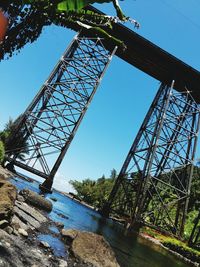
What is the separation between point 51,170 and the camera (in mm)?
14891

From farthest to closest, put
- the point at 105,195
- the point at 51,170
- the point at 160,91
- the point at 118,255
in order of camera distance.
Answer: the point at 105,195, the point at 160,91, the point at 51,170, the point at 118,255

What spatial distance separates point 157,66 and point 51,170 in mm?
8912

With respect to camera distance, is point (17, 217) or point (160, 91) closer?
point (17, 217)

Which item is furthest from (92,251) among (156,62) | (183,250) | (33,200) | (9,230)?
(156,62)

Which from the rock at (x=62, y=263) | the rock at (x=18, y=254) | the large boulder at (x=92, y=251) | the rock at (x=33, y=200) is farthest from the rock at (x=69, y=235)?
the rock at (x=33, y=200)

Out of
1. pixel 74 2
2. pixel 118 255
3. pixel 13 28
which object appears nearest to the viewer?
pixel 74 2

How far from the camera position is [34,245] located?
4.64 metres

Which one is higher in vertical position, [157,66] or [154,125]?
[157,66]

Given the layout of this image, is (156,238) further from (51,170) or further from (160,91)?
(160,91)

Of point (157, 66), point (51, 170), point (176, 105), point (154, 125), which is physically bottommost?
point (51, 170)

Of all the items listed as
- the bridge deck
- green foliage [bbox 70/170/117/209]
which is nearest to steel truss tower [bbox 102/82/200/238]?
the bridge deck

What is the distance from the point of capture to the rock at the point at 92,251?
5.09 meters

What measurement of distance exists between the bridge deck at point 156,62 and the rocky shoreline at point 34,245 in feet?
44.2

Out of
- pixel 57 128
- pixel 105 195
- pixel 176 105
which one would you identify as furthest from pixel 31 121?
pixel 105 195
